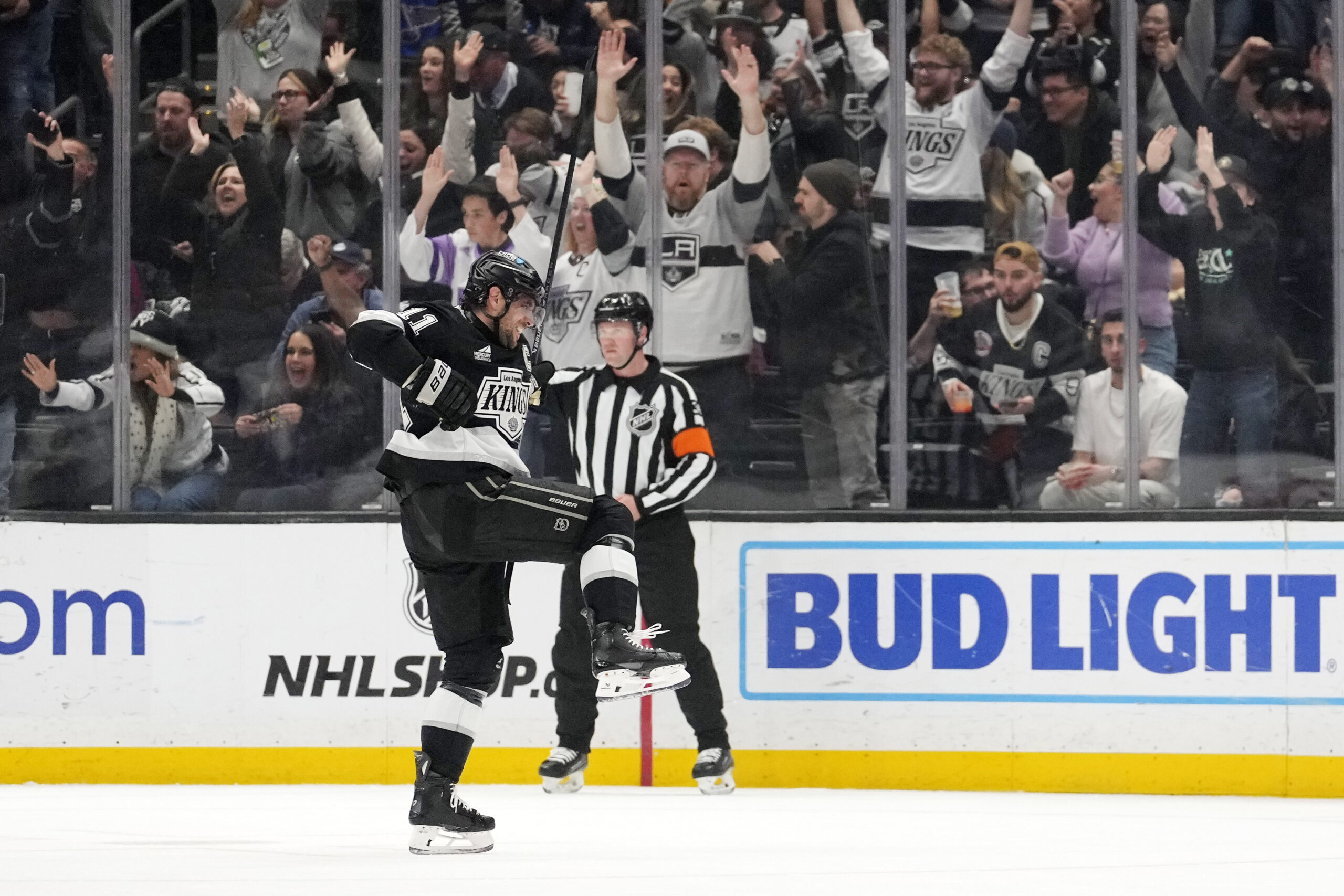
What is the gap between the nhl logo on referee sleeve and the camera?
537 centimetres

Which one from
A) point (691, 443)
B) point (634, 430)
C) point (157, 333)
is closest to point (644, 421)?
point (634, 430)

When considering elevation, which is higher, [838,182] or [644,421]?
[838,182]

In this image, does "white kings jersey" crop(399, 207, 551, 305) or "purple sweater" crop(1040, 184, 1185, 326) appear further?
"white kings jersey" crop(399, 207, 551, 305)

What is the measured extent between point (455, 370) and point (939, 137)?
2.58m

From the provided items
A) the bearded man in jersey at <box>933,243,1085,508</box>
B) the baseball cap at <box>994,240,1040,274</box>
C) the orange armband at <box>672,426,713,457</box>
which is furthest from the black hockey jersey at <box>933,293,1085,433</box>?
the orange armband at <box>672,426,713,457</box>

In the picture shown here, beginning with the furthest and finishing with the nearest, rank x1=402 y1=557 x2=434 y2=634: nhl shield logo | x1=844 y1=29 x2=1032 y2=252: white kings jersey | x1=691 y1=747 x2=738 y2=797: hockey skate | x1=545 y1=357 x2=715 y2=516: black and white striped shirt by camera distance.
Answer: x1=844 y1=29 x2=1032 y2=252: white kings jersey, x1=402 y1=557 x2=434 y2=634: nhl shield logo, x1=545 y1=357 x2=715 y2=516: black and white striped shirt, x1=691 y1=747 x2=738 y2=797: hockey skate

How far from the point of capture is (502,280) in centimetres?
407

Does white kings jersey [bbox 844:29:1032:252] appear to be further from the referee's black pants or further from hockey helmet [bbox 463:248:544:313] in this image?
hockey helmet [bbox 463:248:544:313]

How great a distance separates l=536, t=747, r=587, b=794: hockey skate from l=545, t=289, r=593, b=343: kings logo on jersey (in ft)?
4.99

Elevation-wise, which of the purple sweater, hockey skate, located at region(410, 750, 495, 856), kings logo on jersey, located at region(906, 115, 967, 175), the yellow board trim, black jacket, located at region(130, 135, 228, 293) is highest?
kings logo on jersey, located at region(906, 115, 967, 175)

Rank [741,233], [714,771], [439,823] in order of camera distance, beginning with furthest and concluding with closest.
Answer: [741,233], [714,771], [439,823]

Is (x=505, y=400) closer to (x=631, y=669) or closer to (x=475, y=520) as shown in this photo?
(x=475, y=520)

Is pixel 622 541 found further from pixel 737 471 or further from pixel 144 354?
pixel 144 354

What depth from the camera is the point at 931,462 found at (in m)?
5.91
